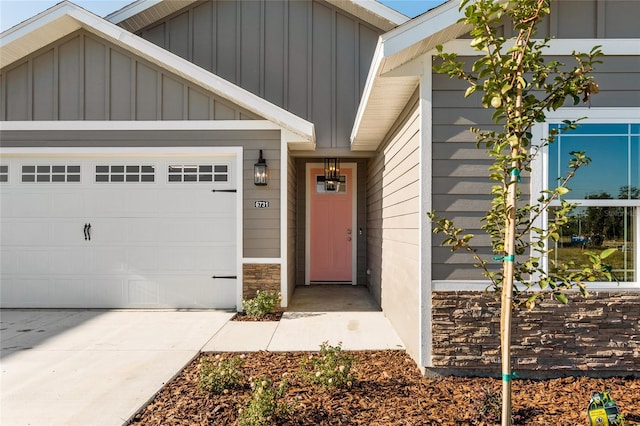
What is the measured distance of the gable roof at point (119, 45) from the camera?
5.28 meters

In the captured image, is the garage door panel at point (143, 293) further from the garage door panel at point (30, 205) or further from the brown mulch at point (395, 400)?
the brown mulch at point (395, 400)

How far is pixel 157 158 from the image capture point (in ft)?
19.3

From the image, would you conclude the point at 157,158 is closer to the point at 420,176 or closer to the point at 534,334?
the point at 420,176

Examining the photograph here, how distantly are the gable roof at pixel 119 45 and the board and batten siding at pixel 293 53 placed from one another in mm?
1231

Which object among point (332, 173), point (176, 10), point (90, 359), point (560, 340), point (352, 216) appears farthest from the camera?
point (352, 216)

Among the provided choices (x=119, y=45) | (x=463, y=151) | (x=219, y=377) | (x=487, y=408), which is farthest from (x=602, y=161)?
(x=119, y=45)

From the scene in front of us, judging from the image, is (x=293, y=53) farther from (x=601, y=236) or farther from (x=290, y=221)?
(x=601, y=236)

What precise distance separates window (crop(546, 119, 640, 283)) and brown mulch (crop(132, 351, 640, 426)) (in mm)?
1059

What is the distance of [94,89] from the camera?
5656mm

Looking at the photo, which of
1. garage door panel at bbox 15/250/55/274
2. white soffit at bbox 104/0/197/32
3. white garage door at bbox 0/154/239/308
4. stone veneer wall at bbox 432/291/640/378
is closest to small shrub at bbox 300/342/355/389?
stone veneer wall at bbox 432/291/640/378

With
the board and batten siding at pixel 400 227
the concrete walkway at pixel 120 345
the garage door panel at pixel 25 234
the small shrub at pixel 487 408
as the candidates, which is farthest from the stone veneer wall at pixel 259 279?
the small shrub at pixel 487 408

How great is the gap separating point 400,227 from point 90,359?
3329mm

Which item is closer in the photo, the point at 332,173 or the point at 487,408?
the point at 487,408

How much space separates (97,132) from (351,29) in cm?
426
